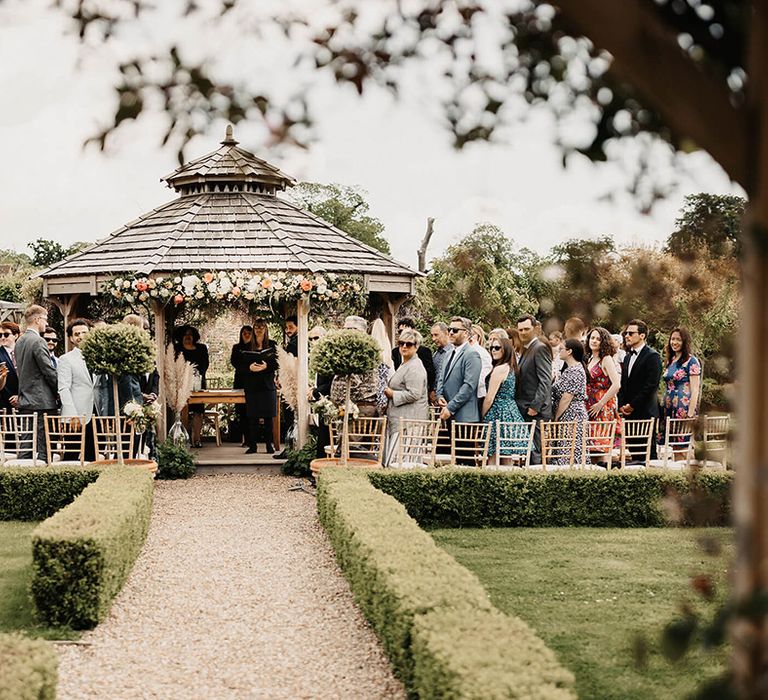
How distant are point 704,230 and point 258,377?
13.0 meters

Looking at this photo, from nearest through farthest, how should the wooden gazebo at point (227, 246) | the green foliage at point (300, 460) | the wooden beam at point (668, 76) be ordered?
the wooden beam at point (668, 76), the green foliage at point (300, 460), the wooden gazebo at point (227, 246)

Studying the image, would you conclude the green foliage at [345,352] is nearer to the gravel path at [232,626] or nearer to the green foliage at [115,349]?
the gravel path at [232,626]

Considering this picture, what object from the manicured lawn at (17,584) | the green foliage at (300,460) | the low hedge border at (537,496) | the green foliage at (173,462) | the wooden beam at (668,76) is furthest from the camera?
the green foliage at (300,460)

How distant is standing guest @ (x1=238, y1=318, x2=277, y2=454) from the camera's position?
15109 millimetres

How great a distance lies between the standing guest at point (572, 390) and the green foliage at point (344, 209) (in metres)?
37.4

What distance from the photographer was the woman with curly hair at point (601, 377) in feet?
38.6

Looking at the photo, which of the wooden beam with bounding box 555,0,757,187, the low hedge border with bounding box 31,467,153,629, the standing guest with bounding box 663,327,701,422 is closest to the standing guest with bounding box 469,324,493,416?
the standing guest with bounding box 663,327,701,422

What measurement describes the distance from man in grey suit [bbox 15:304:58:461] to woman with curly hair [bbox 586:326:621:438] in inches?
249

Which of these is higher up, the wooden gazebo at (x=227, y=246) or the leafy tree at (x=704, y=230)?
the wooden gazebo at (x=227, y=246)

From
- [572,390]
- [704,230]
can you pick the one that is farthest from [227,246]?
[704,230]

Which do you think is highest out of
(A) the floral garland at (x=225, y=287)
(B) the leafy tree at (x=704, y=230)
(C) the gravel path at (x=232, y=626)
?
(A) the floral garland at (x=225, y=287)

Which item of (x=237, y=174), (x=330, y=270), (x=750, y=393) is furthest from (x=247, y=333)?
(x=750, y=393)

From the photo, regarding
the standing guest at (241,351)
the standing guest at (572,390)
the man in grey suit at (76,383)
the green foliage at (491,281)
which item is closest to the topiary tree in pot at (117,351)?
the man in grey suit at (76,383)

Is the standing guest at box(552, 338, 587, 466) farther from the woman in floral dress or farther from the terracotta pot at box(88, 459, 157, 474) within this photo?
the terracotta pot at box(88, 459, 157, 474)
